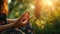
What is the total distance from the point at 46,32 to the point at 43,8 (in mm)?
401

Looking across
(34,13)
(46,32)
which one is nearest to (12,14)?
(34,13)

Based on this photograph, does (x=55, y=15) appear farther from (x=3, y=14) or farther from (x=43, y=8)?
(x=3, y=14)

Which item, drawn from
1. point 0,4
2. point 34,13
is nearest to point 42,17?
point 34,13

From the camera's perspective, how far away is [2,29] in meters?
3.53

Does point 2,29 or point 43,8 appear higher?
point 43,8

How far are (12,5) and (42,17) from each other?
1.76ft

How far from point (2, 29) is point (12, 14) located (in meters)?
0.30

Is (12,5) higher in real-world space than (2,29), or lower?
higher

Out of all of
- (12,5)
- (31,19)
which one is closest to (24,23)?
(31,19)

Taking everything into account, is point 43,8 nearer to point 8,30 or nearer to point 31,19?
point 31,19

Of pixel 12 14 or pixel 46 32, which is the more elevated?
pixel 12 14

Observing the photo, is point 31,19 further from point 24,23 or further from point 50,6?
point 50,6

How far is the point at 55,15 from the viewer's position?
3533mm

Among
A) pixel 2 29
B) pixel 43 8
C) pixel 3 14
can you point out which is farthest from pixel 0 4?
pixel 43 8
